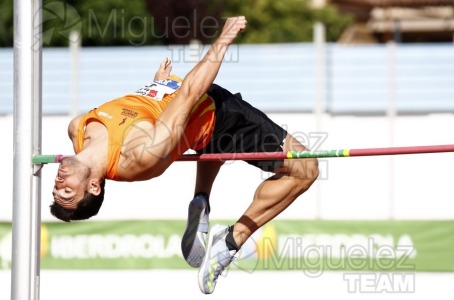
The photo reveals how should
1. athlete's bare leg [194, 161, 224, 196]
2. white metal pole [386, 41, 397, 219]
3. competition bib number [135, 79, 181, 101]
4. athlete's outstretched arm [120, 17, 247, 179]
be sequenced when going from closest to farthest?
athlete's outstretched arm [120, 17, 247, 179]
competition bib number [135, 79, 181, 101]
athlete's bare leg [194, 161, 224, 196]
white metal pole [386, 41, 397, 219]

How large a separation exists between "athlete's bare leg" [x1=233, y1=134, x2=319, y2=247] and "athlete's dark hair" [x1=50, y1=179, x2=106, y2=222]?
78cm

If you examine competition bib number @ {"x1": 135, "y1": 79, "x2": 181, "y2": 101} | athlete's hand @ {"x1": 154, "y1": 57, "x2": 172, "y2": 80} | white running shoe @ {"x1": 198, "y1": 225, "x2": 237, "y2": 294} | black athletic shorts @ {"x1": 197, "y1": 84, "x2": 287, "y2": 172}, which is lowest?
white running shoe @ {"x1": 198, "y1": 225, "x2": 237, "y2": 294}

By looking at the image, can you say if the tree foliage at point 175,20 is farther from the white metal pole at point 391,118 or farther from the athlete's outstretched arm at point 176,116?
the athlete's outstretched arm at point 176,116

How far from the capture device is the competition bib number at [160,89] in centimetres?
457

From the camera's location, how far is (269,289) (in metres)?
8.06

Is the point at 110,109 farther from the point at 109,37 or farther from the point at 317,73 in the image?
the point at 109,37

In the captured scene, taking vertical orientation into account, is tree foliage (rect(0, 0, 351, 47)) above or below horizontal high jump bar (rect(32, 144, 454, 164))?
above

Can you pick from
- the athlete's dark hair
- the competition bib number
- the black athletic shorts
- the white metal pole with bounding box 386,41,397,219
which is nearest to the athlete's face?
the athlete's dark hair

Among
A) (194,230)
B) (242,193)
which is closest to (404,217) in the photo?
(242,193)

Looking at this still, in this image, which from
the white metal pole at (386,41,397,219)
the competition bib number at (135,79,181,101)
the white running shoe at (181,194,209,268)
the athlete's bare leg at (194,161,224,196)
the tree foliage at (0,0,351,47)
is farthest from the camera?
the tree foliage at (0,0,351,47)

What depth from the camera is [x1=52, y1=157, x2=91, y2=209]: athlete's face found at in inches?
167

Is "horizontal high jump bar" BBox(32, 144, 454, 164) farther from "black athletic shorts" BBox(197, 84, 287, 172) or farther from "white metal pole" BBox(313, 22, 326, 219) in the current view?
"white metal pole" BBox(313, 22, 326, 219)

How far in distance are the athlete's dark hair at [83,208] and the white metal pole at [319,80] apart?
526 cm

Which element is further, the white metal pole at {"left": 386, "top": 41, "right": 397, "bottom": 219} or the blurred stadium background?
the white metal pole at {"left": 386, "top": 41, "right": 397, "bottom": 219}
